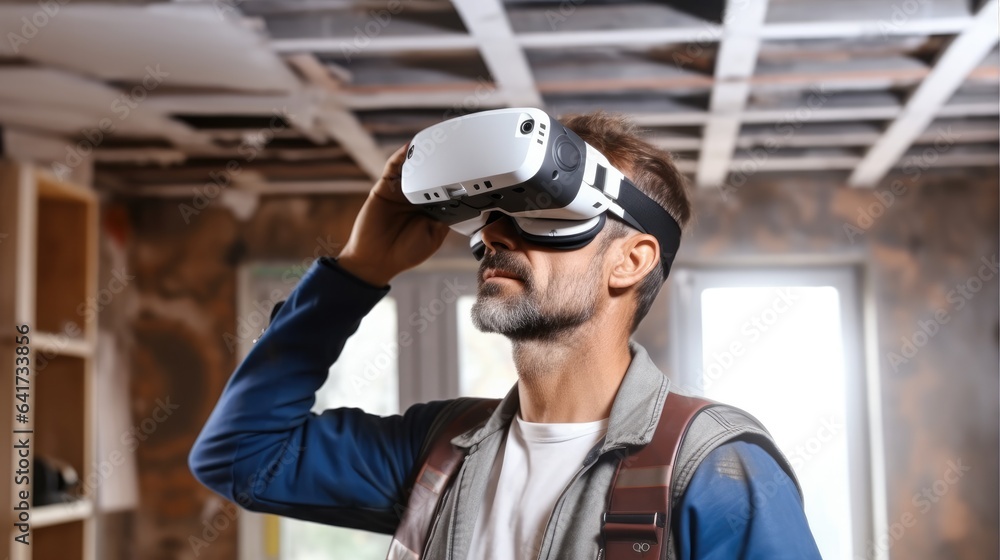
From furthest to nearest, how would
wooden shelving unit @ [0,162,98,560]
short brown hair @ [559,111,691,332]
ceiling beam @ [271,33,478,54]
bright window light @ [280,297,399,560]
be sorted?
bright window light @ [280,297,399,560] < wooden shelving unit @ [0,162,98,560] < ceiling beam @ [271,33,478,54] < short brown hair @ [559,111,691,332]

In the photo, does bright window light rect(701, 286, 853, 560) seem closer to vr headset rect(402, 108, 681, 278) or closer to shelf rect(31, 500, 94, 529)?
shelf rect(31, 500, 94, 529)

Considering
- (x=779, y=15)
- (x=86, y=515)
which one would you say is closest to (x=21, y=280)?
(x=86, y=515)

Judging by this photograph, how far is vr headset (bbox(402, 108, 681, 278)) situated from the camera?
1081 millimetres

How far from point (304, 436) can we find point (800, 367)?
3.40 metres

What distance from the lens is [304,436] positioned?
4.53ft

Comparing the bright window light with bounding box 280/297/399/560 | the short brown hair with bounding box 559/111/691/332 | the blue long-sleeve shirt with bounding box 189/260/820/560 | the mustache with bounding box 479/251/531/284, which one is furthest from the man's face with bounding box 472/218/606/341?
the bright window light with bounding box 280/297/399/560

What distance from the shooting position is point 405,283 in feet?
14.8

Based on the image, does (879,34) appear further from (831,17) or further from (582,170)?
(582,170)

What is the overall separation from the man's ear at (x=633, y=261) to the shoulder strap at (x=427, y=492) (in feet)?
0.86

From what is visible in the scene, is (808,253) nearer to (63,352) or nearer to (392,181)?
(63,352)

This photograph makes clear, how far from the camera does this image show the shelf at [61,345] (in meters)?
2.92

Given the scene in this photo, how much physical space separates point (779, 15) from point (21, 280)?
87.2 inches

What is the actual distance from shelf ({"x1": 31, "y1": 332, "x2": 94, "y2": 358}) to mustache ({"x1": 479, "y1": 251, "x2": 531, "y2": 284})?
206cm

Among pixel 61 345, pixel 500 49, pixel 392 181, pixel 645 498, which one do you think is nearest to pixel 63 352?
pixel 61 345
